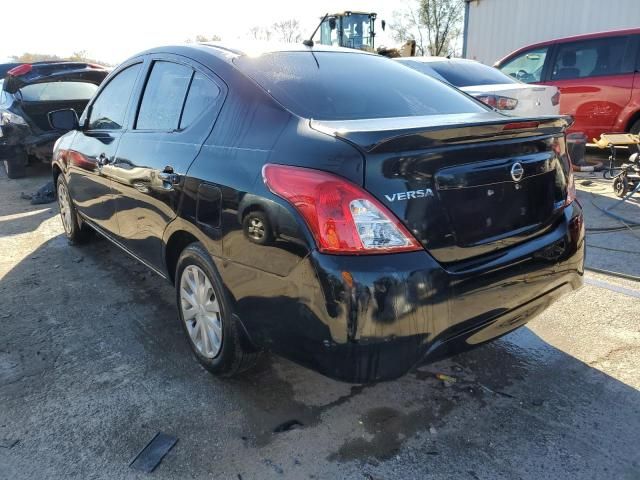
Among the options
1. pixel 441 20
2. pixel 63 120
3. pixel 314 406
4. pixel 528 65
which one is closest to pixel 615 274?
pixel 314 406

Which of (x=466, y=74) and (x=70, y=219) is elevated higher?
(x=466, y=74)

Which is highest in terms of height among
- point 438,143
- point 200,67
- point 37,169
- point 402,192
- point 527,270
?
point 200,67

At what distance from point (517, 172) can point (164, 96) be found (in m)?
2.09

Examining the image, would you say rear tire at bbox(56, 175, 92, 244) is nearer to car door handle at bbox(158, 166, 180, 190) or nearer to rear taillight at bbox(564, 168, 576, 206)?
car door handle at bbox(158, 166, 180, 190)

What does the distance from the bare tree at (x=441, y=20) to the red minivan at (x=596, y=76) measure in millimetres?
28734

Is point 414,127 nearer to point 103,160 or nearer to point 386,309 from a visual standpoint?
point 386,309

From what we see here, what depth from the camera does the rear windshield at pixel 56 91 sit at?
8117 mm

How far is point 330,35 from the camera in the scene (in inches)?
773

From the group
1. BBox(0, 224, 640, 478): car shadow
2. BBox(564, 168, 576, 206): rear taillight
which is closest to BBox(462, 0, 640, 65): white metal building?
BBox(564, 168, 576, 206): rear taillight

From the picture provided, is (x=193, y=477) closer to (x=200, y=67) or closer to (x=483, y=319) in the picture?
(x=483, y=319)

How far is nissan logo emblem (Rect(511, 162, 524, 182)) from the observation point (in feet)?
7.35

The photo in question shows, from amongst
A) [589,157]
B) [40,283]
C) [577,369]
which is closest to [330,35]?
[589,157]

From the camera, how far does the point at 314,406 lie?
260 cm

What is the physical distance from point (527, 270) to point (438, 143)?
73 centimetres
